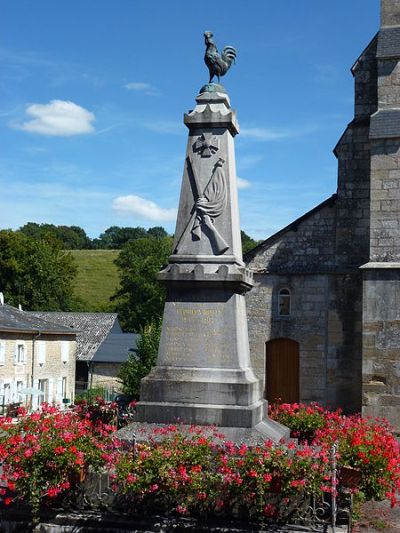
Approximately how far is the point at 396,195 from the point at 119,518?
38.2ft

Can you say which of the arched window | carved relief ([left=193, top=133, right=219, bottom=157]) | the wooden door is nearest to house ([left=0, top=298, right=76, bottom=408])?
the wooden door

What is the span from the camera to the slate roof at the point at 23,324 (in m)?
31.5

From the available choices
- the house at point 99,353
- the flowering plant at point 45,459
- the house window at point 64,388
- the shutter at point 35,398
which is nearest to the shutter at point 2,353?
the shutter at point 35,398

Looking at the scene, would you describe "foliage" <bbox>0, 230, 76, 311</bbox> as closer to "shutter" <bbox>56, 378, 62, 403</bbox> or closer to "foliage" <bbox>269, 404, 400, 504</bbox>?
"shutter" <bbox>56, 378, 62, 403</bbox>

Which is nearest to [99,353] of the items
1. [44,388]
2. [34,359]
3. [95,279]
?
[44,388]

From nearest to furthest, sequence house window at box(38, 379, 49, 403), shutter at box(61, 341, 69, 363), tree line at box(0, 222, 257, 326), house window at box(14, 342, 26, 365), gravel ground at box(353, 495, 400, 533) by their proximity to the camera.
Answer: gravel ground at box(353, 495, 400, 533), house window at box(14, 342, 26, 365), house window at box(38, 379, 49, 403), shutter at box(61, 341, 69, 363), tree line at box(0, 222, 257, 326)

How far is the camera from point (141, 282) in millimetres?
55500

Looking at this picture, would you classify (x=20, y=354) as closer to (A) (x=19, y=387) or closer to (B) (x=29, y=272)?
(A) (x=19, y=387)

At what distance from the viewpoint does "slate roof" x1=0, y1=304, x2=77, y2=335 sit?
103 feet

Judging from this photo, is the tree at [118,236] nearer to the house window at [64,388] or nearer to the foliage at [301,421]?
the house window at [64,388]

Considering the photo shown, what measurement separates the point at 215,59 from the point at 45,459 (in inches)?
227

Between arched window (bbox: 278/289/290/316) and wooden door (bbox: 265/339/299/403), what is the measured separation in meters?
0.75

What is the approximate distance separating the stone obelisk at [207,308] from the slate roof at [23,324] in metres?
22.2

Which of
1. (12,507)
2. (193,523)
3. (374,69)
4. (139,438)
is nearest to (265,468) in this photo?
(193,523)
